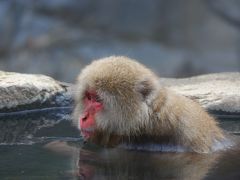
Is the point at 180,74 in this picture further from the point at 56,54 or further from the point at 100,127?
the point at 100,127

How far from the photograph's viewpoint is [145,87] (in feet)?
15.3

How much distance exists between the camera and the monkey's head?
4.61 meters

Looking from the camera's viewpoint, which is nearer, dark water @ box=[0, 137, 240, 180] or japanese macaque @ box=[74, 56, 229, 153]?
dark water @ box=[0, 137, 240, 180]

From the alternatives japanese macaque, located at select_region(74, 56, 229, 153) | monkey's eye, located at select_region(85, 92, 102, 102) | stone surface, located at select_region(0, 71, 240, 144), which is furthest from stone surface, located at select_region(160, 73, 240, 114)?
monkey's eye, located at select_region(85, 92, 102, 102)

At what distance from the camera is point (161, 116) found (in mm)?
4668

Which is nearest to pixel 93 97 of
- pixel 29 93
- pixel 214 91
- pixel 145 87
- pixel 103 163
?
pixel 145 87

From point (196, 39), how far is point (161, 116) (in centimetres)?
809

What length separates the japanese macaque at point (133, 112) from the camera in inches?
182

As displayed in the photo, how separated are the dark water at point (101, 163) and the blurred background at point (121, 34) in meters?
7.17

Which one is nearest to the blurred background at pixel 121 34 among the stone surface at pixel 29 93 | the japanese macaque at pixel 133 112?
the stone surface at pixel 29 93

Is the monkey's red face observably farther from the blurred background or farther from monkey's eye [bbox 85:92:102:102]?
the blurred background

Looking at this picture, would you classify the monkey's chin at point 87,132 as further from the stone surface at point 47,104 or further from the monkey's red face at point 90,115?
the stone surface at point 47,104

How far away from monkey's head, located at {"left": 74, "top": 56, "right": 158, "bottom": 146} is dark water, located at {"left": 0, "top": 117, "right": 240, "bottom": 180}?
16cm

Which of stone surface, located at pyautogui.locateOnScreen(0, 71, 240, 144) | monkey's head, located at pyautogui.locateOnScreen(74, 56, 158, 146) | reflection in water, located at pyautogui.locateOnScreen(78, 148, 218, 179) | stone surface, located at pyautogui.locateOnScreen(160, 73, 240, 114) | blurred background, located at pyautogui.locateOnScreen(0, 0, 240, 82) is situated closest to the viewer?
reflection in water, located at pyautogui.locateOnScreen(78, 148, 218, 179)
